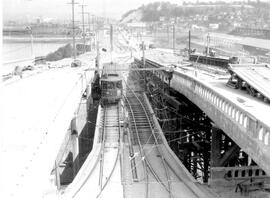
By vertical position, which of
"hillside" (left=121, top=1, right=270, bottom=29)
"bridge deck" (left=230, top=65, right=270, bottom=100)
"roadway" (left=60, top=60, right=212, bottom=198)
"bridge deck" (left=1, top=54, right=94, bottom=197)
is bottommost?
"roadway" (left=60, top=60, right=212, bottom=198)

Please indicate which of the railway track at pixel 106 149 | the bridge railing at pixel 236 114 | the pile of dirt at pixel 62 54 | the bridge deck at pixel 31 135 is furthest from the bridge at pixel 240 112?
the pile of dirt at pixel 62 54

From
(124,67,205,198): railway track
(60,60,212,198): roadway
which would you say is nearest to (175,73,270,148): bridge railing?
(60,60,212,198): roadway

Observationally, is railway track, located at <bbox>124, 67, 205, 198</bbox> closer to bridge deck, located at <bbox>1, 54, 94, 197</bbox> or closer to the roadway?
the roadway

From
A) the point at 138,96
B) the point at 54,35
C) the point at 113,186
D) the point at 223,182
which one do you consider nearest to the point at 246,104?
the point at 223,182

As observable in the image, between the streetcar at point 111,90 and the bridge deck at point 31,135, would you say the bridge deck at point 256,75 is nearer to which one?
the bridge deck at point 31,135

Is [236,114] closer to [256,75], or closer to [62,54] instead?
[256,75]

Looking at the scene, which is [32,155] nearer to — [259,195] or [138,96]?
[259,195]

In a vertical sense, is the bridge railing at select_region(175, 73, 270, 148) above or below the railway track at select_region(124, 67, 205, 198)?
above
